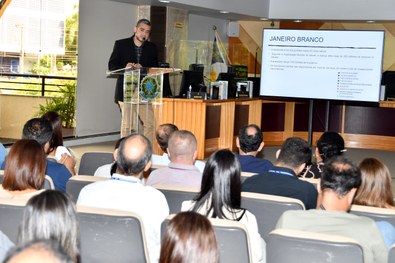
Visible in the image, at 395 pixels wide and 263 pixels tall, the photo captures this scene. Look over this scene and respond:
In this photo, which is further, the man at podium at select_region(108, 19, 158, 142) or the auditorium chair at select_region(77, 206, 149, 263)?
the man at podium at select_region(108, 19, 158, 142)

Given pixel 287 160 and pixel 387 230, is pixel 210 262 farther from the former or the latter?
pixel 287 160

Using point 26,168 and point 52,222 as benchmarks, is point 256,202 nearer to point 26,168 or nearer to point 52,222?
point 26,168

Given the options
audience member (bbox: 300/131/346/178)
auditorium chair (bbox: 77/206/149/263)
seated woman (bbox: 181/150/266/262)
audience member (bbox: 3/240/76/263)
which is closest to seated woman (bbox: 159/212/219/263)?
audience member (bbox: 3/240/76/263)

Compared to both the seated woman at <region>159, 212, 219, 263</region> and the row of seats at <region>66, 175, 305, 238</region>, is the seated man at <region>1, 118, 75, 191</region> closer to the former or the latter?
the row of seats at <region>66, 175, 305, 238</region>

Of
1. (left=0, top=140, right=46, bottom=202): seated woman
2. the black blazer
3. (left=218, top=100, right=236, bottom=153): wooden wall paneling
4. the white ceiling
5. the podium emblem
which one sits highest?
the white ceiling

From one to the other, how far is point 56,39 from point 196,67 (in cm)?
234

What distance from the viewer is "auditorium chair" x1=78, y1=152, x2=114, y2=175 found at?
A: 18.7 feet

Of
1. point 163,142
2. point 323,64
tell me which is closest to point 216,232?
point 163,142

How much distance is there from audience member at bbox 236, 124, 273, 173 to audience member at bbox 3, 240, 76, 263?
13.0ft

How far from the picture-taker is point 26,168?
139 inches

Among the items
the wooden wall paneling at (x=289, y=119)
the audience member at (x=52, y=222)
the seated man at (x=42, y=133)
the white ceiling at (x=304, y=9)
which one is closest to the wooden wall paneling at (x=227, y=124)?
the white ceiling at (x=304, y=9)

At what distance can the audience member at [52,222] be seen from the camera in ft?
6.72

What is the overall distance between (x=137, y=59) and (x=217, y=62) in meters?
5.22

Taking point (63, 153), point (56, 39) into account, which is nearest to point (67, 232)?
point (63, 153)
